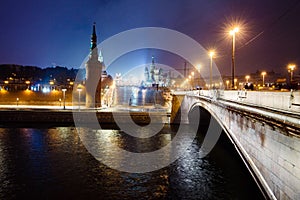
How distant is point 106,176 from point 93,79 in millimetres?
35114

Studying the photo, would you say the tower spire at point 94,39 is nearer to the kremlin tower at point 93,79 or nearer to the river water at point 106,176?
the kremlin tower at point 93,79

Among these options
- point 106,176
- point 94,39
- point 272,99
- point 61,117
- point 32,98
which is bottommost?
point 106,176

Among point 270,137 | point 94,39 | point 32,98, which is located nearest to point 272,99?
point 270,137

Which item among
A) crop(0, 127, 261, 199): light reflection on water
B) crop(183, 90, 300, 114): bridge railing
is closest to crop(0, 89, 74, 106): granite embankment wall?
crop(0, 127, 261, 199): light reflection on water

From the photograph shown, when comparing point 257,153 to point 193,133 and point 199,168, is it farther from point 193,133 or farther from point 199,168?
point 193,133

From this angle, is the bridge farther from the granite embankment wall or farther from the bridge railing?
the granite embankment wall

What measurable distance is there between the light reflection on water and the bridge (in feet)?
9.86

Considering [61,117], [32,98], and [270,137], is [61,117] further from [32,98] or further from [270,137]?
[270,137]

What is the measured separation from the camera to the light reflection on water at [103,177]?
1443 centimetres

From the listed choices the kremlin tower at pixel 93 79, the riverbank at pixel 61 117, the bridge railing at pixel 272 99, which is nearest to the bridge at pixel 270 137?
the bridge railing at pixel 272 99

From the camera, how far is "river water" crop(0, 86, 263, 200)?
47.4 feet

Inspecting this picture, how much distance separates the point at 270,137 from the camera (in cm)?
1045

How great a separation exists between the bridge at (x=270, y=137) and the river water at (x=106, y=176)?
3.00 meters

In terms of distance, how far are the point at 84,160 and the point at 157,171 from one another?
6.28 m
